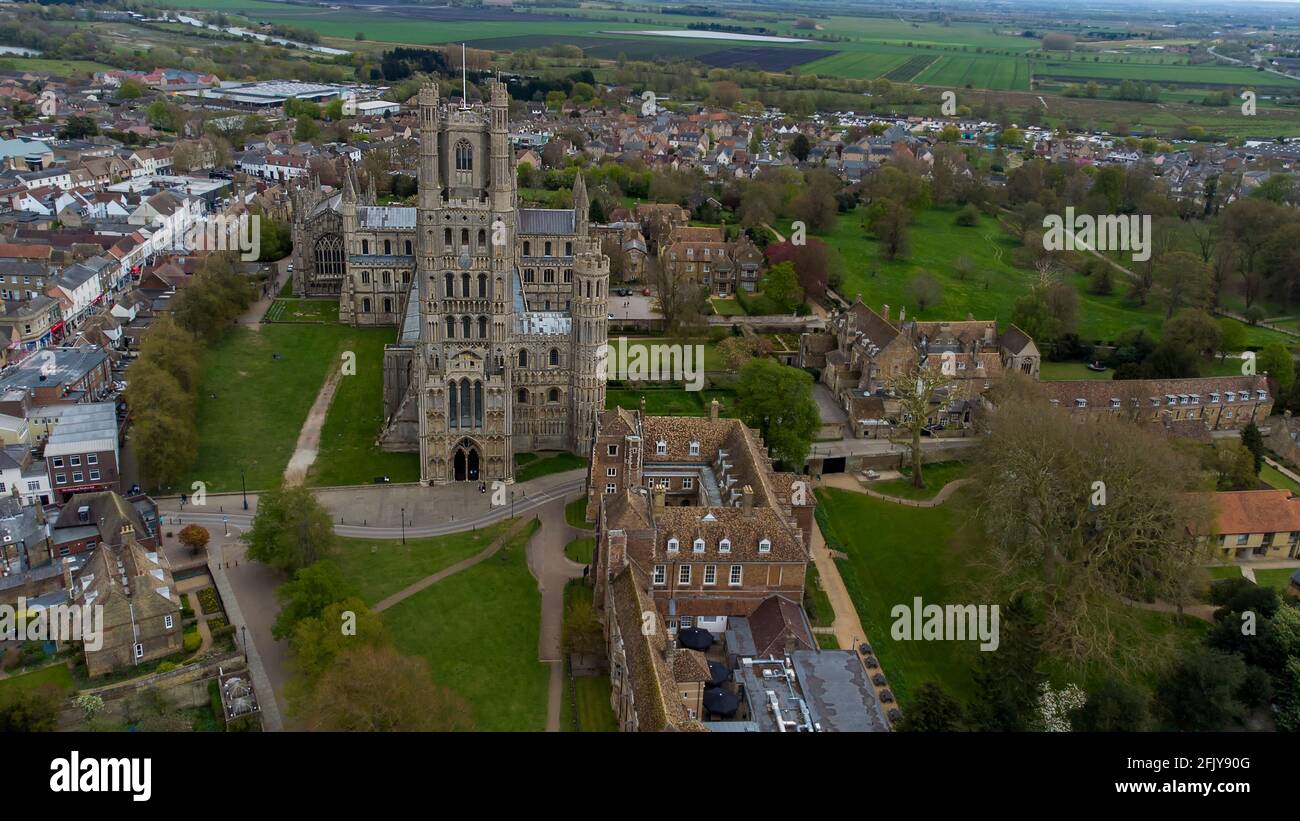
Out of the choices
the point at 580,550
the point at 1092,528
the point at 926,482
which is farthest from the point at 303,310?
the point at 1092,528

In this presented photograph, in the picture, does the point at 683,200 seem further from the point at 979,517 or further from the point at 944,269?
the point at 979,517

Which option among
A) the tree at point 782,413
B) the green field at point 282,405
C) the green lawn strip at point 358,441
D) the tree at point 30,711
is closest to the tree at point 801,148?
the green field at point 282,405

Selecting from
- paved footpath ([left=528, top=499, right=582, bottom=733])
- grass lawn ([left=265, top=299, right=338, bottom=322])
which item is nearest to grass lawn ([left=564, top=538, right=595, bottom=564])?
paved footpath ([left=528, top=499, right=582, bottom=733])

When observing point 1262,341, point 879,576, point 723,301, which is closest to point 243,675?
point 879,576

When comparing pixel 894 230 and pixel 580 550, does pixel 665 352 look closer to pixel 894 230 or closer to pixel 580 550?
pixel 580 550

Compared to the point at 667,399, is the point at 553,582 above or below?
below
